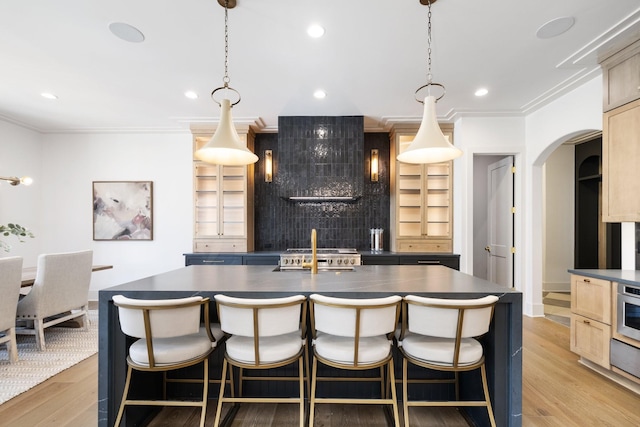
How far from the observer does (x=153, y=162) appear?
486 centimetres

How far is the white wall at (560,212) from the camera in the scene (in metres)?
5.65

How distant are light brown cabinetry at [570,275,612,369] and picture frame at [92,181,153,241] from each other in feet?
18.4

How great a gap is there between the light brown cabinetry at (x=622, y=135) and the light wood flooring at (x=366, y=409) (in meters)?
1.45

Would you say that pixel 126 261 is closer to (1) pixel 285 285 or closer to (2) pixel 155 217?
(2) pixel 155 217

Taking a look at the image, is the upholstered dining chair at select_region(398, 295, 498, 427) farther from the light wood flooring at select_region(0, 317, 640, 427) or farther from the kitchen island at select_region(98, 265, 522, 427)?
the light wood flooring at select_region(0, 317, 640, 427)

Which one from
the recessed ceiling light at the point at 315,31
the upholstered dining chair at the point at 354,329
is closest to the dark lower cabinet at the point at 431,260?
the upholstered dining chair at the point at 354,329

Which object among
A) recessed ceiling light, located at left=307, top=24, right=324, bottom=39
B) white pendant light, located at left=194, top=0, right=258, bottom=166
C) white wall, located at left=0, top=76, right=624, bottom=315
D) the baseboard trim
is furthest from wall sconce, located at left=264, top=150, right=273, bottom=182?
the baseboard trim

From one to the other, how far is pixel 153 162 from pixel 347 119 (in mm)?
3221

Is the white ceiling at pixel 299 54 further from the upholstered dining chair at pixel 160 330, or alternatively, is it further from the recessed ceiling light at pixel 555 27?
the upholstered dining chair at pixel 160 330

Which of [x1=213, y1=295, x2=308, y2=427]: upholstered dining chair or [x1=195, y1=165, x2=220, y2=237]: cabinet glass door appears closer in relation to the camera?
[x1=213, y1=295, x2=308, y2=427]: upholstered dining chair

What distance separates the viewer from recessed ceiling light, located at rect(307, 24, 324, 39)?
2.33 meters

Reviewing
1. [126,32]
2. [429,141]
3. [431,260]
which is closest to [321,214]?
[431,260]

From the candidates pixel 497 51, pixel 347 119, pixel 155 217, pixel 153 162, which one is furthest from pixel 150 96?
pixel 497 51

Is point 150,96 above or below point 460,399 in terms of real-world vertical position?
above
